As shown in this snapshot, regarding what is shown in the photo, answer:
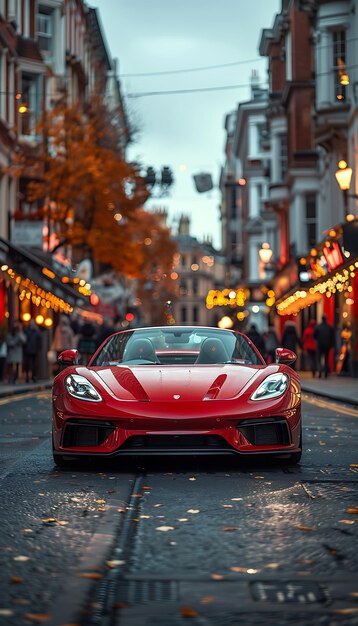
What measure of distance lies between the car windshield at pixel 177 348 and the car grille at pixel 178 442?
4.60 feet

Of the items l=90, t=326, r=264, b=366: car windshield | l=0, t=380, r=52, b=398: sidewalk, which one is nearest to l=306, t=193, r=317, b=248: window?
l=0, t=380, r=52, b=398: sidewalk

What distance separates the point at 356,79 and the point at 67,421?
2956 cm

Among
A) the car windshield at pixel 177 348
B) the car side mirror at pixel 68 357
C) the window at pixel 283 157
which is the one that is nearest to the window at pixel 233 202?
the window at pixel 283 157

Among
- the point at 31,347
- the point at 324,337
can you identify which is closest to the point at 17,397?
the point at 31,347

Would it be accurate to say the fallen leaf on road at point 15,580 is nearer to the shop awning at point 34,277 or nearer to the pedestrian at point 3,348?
the shop awning at point 34,277

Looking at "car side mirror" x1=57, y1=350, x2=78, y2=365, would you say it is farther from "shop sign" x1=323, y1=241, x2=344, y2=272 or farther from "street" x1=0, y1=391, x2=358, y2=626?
"shop sign" x1=323, y1=241, x2=344, y2=272

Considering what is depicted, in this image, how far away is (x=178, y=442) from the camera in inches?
368

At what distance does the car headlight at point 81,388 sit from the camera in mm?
9641

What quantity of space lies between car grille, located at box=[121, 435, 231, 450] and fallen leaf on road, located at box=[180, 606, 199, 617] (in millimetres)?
4439

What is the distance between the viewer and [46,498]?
26.6ft

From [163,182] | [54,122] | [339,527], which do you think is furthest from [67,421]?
[54,122]

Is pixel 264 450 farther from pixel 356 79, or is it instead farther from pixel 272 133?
pixel 272 133

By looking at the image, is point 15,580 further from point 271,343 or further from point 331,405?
point 271,343

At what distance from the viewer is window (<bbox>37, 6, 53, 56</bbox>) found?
52.2 m
